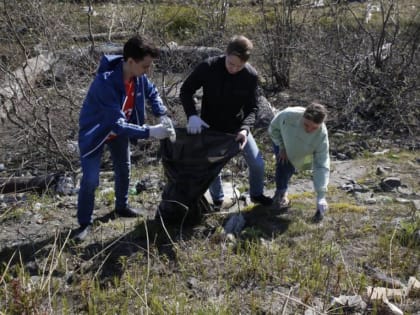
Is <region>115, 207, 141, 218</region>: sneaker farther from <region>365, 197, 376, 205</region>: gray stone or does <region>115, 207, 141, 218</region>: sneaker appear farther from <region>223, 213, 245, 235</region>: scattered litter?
<region>365, 197, 376, 205</region>: gray stone

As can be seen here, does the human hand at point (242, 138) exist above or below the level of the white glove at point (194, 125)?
below

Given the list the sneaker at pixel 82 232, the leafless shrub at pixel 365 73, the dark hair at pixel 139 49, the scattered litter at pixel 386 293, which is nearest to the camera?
the scattered litter at pixel 386 293

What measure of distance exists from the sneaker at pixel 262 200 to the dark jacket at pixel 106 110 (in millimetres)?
1154

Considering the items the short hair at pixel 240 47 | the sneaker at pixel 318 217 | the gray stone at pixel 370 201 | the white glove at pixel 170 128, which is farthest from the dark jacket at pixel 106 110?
the gray stone at pixel 370 201

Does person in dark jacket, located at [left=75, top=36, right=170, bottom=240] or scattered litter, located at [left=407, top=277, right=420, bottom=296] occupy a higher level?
person in dark jacket, located at [left=75, top=36, right=170, bottom=240]

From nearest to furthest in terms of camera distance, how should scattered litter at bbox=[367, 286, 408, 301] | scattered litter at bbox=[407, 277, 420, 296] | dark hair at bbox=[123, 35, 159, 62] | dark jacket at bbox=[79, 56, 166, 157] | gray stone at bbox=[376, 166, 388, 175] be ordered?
scattered litter at bbox=[367, 286, 408, 301]
scattered litter at bbox=[407, 277, 420, 296]
dark hair at bbox=[123, 35, 159, 62]
dark jacket at bbox=[79, 56, 166, 157]
gray stone at bbox=[376, 166, 388, 175]

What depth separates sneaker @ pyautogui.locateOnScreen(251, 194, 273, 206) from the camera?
4.68 m

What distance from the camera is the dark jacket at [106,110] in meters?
3.85

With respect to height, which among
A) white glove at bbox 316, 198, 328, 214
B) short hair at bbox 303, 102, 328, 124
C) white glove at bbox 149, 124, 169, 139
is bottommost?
white glove at bbox 316, 198, 328, 214

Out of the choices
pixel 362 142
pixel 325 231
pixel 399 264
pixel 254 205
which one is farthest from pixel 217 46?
pixel 399 264

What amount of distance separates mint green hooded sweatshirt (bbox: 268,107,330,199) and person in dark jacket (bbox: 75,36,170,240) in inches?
35.1

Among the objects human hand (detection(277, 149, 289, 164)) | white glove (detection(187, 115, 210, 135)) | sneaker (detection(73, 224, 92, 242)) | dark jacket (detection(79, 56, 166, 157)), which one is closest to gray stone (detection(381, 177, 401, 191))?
human hand (detection(277, 149, 289, 164))

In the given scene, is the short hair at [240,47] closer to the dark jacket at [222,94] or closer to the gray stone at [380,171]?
the dark jacket at [222,94]

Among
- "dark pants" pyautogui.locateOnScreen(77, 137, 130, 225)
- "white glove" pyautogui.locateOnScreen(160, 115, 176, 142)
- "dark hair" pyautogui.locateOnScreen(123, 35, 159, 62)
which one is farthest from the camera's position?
"dark pants" pyautogui.locateOnScreen(77, 137, 130, 225)
